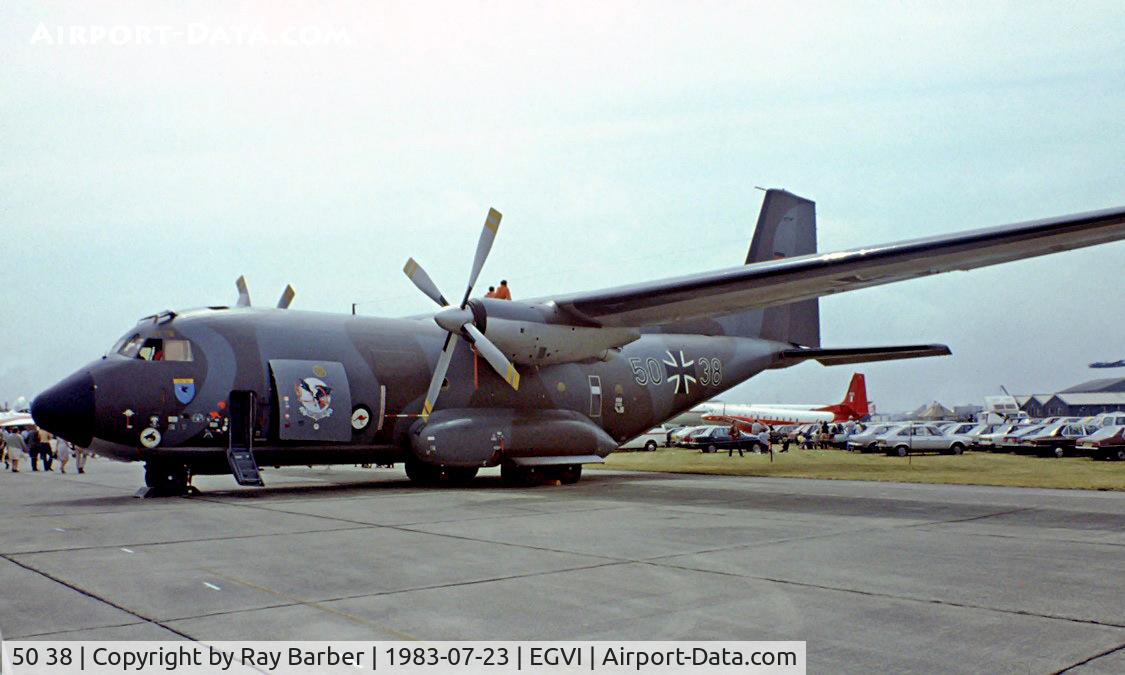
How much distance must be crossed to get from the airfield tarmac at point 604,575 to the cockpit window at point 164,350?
8.54 feet

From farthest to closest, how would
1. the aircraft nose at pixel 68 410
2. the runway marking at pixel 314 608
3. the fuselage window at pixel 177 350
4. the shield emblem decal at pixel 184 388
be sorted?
1. the fuselage window at pixel 177 350
2. the shield emblem decal at pixel 184 388
3. the aircraft nose at pixel 68 410
4. the runway marking at pixel 314 608

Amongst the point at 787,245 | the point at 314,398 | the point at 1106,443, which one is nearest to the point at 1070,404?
the point at 1106,443

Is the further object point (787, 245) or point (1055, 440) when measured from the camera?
point (1055, 440)

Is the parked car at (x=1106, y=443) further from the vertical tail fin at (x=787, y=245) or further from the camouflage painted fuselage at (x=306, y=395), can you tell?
the camouflage painted fuselage at (x=306, y=395)

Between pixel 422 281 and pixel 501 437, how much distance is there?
12.1 feet

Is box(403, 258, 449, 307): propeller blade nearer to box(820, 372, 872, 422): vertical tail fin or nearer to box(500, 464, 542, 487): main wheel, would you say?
box(500, 464, 542, 487): main wheel

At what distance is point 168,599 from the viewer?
710 centimetres

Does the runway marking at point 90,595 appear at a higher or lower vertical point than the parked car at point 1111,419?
lower

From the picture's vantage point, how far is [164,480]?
1702 cm

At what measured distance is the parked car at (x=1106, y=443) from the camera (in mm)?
31375

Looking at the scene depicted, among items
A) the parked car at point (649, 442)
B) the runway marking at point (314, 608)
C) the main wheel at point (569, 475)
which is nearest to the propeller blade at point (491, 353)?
the main wheel at point (569, 475)

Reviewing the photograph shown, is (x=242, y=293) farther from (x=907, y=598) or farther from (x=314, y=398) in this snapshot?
(x=907, y=598)

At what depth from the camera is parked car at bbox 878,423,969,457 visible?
37772 millimetres

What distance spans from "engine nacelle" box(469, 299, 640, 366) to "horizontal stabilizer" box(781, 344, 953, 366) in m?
6.84
